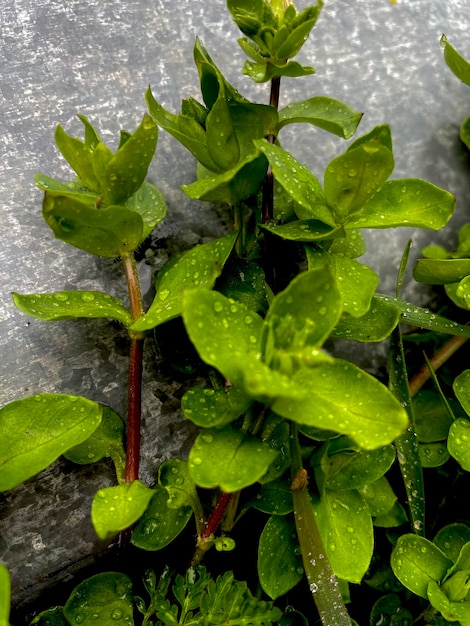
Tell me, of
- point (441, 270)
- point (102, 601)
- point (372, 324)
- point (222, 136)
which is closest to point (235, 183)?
point (222, 136)

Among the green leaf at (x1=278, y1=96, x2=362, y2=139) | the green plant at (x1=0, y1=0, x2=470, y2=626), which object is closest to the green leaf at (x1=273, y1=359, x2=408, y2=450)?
the green plant at (x1=0, y1=0, x2=470, y2=626)

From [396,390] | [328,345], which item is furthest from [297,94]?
[396,390]

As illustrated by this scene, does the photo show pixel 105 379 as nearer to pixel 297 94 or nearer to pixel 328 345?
pixel 328 345

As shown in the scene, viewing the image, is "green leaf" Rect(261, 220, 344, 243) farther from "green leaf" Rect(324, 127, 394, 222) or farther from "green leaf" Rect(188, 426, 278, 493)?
"green leaf" Rect(188, 426, 278, 493)

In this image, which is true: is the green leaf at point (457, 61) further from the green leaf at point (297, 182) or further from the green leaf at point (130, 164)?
the green leaf at point (130, 164)

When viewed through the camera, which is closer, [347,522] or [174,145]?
[347,522]
